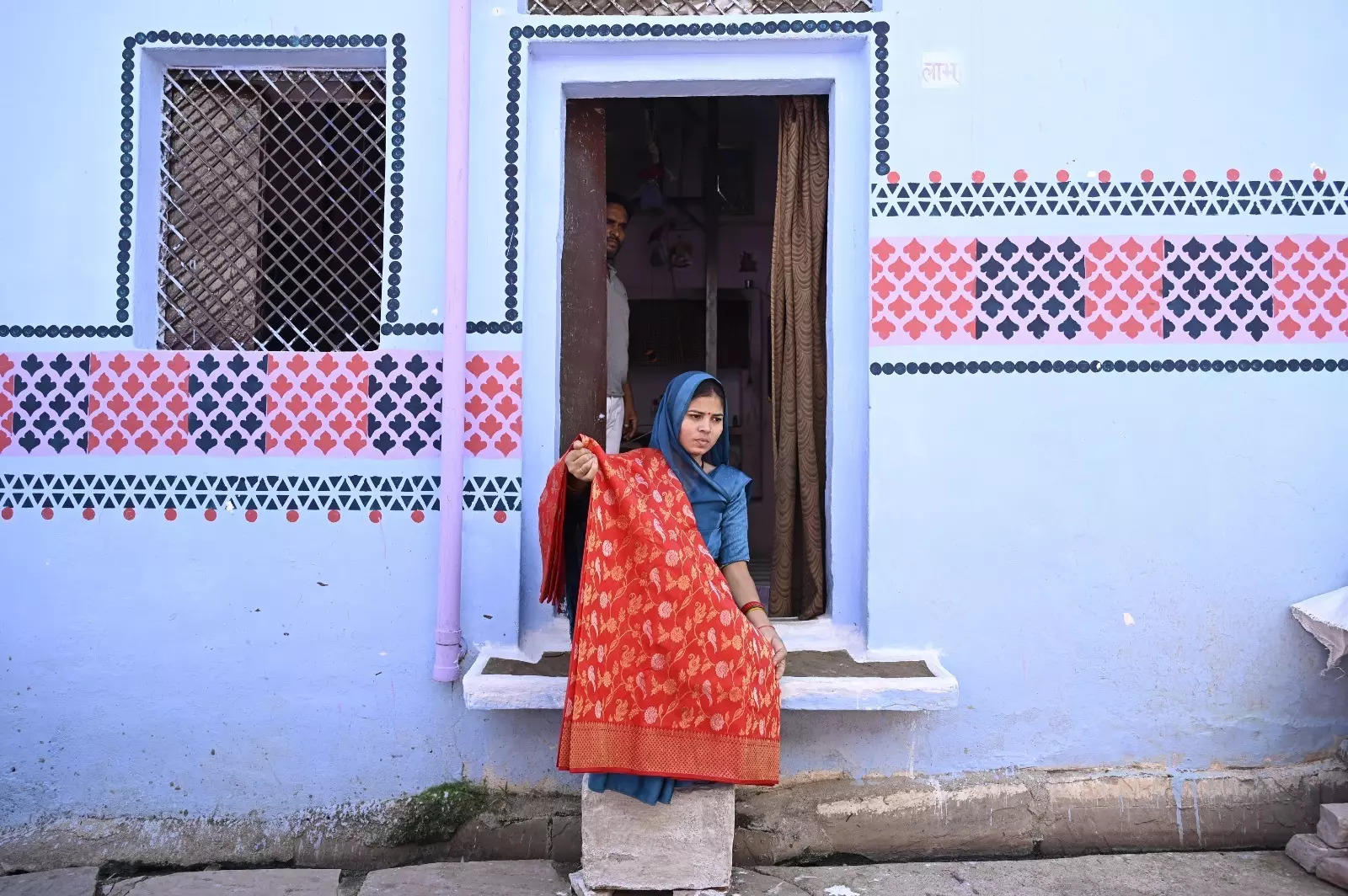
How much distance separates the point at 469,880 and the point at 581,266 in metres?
2.10

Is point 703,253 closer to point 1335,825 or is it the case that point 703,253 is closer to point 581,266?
point 581,266

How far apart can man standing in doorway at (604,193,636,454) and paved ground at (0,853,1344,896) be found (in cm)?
169

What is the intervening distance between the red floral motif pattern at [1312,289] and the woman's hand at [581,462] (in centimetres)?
236

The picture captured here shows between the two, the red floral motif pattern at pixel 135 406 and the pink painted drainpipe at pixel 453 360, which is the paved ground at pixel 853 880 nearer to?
the pink painted drainpipe at pixel 453 360

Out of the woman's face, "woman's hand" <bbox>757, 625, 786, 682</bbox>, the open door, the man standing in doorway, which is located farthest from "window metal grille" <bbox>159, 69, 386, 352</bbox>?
"woman's hand" <bbox>757, 625, 786, 682</bbox>

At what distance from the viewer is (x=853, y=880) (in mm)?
3000

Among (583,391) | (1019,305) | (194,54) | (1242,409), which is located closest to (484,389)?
(583,391)

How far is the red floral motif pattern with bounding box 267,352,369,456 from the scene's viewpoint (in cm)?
325

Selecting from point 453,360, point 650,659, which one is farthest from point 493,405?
point 650,659

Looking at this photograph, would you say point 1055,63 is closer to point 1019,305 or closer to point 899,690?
point 1019,305

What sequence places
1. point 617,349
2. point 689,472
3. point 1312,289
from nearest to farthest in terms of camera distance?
point 689,472 < point 1312,289 < point 617,349

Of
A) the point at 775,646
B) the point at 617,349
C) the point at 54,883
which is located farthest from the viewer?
the point at 617,349

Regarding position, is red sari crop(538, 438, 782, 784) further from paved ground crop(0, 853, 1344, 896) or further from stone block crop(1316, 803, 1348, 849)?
stone block crop(1316, 803, 1348, 849)

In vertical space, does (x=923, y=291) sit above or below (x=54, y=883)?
above
